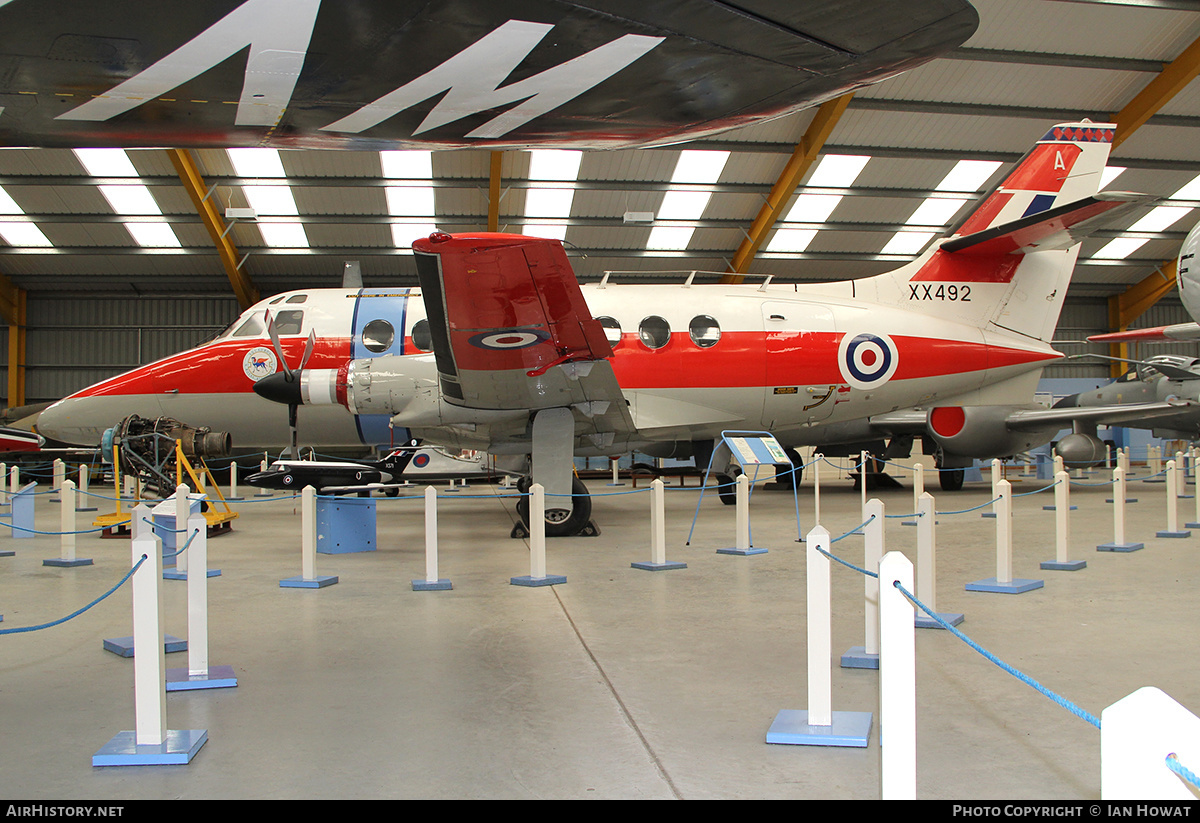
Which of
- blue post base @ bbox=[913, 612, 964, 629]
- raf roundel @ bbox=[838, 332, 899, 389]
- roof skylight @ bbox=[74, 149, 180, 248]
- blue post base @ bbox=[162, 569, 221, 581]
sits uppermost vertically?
roof skylight @ bbox=[74, 149, 180, 248]

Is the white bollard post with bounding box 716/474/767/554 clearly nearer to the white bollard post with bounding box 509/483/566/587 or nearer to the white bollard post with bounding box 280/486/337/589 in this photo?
the white bollard post with bounding box 509/483/566/587

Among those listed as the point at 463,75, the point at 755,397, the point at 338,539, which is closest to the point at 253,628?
the point at 338,539

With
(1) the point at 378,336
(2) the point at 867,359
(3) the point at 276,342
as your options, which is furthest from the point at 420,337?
(2) the point at 867,359

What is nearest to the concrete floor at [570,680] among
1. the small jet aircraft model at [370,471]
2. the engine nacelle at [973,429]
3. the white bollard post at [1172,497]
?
the white bollard post at [1172,497]

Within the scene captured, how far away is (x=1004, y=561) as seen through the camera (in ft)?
22.8

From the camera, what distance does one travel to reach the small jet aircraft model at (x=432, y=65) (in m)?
2.38

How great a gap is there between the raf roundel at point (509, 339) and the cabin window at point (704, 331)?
159 inches

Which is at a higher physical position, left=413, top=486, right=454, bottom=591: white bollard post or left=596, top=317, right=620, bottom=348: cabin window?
left=596, top=317, right=620, bottom=348: cabin window

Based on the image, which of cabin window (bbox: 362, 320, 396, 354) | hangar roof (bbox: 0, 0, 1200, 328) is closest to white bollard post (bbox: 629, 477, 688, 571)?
cabin window (bbox: 362, 320, 396, 354)

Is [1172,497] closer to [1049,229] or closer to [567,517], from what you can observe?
[1049,229]

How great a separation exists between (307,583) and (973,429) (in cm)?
1355

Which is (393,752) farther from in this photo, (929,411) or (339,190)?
(339,190)

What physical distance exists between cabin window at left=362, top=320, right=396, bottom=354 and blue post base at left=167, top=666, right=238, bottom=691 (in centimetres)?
811

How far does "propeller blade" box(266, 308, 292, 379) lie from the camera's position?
1100 cm
